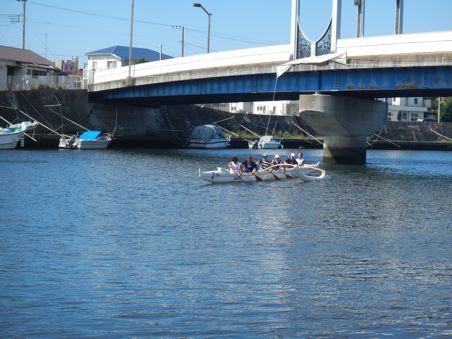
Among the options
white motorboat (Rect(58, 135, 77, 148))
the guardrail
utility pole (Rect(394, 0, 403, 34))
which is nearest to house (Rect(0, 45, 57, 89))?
the guardrail

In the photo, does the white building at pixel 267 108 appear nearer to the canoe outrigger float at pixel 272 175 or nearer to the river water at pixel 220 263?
the canoe outrigger float at pixel 272 175

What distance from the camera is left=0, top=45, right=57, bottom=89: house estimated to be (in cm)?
9438

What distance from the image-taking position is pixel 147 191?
44906 millimetres

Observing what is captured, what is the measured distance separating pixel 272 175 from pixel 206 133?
163 ft

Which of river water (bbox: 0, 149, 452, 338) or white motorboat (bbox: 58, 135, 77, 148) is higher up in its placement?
white motorboat (bbox: 58, 135, 77, 148)

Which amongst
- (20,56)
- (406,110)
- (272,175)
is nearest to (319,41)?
(272,175)

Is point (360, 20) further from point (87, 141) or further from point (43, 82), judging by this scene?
point (43, 82)

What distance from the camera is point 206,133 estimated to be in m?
104

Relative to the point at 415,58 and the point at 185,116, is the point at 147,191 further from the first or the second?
A: the point at 185,116

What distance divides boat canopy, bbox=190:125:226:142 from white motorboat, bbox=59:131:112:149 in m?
17.5

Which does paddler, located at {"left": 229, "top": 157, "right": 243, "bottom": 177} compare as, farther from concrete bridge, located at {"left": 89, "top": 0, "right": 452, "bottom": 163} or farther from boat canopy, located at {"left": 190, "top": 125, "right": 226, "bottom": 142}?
boat canopy, located at {"left": 190, "top": 125, "right": 226, "bottom": 142}

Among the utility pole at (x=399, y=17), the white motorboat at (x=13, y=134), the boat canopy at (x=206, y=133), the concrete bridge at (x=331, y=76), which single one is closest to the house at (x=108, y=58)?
the boat canopy at (x=206, y=133)

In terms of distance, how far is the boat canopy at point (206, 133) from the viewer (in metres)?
104

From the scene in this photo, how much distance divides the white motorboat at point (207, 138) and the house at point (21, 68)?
20677 mm
